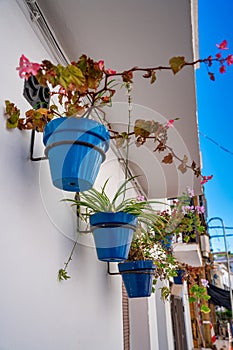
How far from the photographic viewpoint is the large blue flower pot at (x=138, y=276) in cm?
174

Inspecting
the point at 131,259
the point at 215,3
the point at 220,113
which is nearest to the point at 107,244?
the point at 131,259

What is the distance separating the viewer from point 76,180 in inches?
37.9

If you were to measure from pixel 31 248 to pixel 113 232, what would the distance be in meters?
0.36

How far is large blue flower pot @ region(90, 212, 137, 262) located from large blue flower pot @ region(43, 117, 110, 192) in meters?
0.32

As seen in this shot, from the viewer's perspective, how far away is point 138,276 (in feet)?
5.70

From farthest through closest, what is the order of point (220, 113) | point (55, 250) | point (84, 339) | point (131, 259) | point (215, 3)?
1. point (220, 113)
2. point (215, 3)
3. point (131, 259)
4. point (84, 339)
5. point (55, 250)

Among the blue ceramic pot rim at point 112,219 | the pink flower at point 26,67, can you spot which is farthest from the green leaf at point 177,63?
the blue ceramic pot rim at point 112,219

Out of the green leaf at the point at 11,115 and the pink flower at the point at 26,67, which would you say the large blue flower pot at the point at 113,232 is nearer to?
the green leaf at the point at 11,115

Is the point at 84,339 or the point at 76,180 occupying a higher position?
the point at 76,180

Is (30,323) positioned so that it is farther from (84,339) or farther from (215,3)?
(215,3)

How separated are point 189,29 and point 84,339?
1.52 meters

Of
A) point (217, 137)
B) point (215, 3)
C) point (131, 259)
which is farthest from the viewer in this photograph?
point (217, 137)

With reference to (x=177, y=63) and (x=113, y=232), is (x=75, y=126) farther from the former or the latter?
(x=113, y=232)

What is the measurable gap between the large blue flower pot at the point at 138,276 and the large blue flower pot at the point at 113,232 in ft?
1.43
